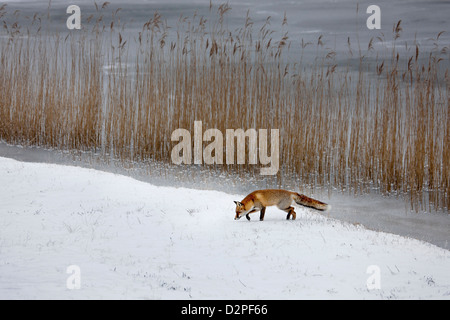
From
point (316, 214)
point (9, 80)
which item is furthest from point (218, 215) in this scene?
point (9, 80)

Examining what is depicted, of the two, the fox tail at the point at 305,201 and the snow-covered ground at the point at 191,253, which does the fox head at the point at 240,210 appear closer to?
the snow-covered ground at the point at 191,253

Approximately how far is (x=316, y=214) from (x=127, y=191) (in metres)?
2.57

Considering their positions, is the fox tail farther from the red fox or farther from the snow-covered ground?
the snow-covered ground

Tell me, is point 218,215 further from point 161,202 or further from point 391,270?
point 391,270

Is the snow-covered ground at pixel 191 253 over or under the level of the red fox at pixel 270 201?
under

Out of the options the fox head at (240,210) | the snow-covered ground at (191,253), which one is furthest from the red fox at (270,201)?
the snow-covered ground at (191,253)

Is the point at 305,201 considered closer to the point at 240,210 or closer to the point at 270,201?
the point at 270,201

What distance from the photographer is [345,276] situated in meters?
3.78

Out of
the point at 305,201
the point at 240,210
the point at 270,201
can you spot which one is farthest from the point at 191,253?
the point at 305,201

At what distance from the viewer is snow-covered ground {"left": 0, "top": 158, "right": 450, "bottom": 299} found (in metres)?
3.47

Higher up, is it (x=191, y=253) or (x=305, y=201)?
(x=305, y=201)

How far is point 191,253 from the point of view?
4359 millimetres

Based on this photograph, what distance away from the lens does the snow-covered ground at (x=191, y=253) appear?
347 cm

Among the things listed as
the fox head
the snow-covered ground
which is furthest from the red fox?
the snow-covered ground
